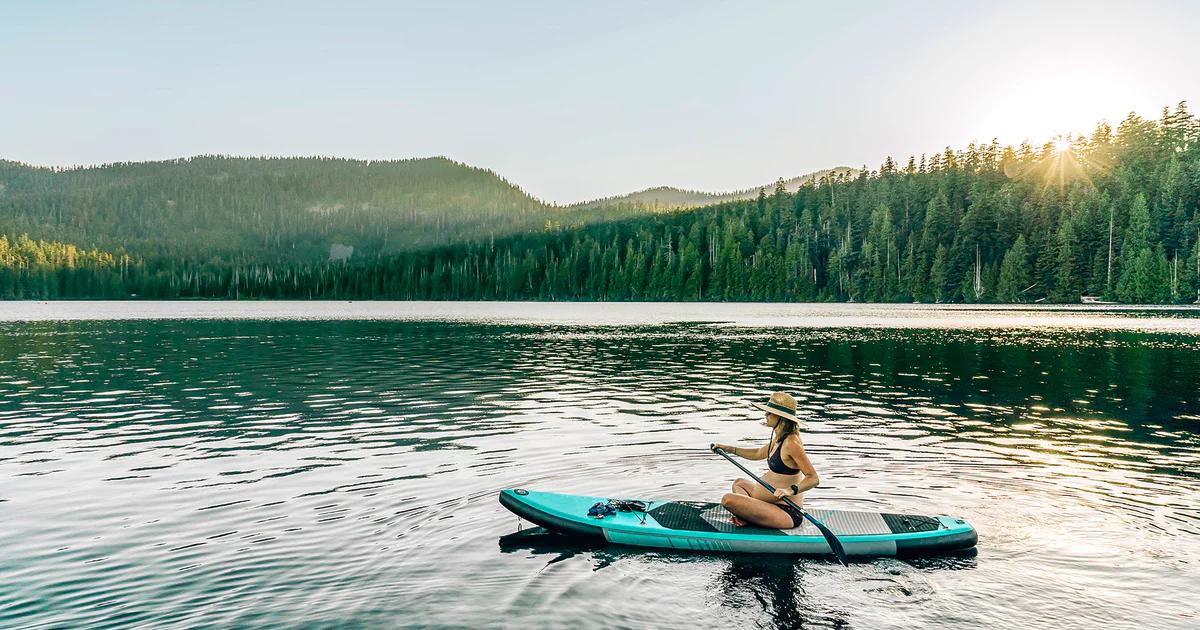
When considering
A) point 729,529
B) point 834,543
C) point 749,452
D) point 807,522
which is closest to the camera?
point 834,543

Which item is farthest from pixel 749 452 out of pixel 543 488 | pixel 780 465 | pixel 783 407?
pixel 543 488

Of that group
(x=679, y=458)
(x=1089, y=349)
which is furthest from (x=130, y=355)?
(x=1089, y=349)

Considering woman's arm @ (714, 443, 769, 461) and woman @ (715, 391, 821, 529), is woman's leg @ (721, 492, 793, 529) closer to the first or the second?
woman @ (715, 391, 821, 529)

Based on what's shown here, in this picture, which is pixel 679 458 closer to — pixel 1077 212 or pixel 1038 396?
pixel 1038 396

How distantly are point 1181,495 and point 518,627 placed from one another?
Answer: 16120 mm

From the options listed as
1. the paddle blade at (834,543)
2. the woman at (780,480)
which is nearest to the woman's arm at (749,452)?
the woman at (780,480)

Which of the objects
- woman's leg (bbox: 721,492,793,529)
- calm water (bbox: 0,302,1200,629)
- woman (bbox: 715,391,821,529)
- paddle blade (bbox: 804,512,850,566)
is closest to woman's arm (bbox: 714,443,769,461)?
woman (bbox: 715,391,821,529)

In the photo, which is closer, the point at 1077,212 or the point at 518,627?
the point at 518,627

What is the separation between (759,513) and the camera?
14516 mm

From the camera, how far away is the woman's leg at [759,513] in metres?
14.5

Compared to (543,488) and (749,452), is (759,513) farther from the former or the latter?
(543,488)

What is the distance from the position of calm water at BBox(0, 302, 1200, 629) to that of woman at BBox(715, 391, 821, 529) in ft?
2.62

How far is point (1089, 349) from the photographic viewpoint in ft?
189

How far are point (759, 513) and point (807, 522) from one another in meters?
1.03
